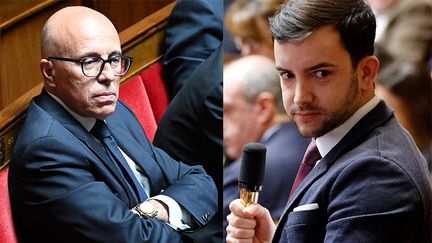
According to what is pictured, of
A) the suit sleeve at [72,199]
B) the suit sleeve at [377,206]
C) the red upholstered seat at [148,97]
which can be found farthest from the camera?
the red upholstered seat at [148,97]

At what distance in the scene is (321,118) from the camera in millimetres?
2453

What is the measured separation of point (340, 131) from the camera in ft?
7.95

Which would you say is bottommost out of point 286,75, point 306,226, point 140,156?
point 306,226

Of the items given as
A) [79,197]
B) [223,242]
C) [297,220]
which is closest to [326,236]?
[297,220]

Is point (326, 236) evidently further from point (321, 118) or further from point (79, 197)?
point (79, 197)

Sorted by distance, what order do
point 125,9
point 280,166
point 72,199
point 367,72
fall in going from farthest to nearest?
point 125,9, point 72,199, point 280,166, point 367,72

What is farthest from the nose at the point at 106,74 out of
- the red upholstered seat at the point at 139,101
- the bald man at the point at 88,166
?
the red upholstered seat at the point at 139,101

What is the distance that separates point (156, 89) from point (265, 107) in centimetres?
51

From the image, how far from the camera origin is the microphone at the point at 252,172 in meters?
2.44

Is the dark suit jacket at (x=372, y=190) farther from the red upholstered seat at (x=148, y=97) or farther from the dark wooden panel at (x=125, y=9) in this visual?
the dark wooden panel at (x=125, y=9)

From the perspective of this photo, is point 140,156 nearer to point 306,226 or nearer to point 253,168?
point 253,168

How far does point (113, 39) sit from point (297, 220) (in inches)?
37.4

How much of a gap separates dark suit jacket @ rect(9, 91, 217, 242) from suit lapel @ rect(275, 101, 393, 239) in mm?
501

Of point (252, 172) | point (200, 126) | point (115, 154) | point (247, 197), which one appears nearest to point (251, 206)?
point (247, 197)
